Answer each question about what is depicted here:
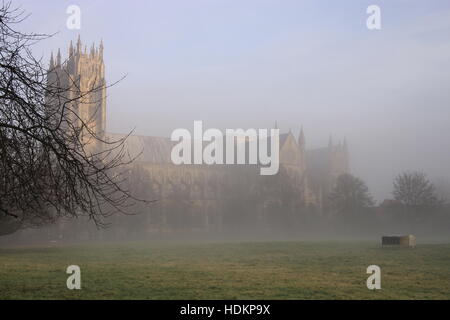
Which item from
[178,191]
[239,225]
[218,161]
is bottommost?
[239,225]

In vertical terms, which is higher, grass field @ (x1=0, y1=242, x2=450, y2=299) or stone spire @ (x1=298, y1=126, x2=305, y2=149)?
stone spire @ (x1=298, y1=126, x2=305, y2=149)

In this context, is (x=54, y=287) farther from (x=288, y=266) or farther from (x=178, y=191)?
(x=178, y=191)

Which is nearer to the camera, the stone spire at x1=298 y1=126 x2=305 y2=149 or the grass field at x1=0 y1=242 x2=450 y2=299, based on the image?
the grass field at x1=0 y1=242 x2=450 y2=299

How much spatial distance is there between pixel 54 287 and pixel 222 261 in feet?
34.2

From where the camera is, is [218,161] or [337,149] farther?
[337,149]

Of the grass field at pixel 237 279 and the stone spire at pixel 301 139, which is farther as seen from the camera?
the stone spire at pixel 301 139

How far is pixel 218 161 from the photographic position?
345ft

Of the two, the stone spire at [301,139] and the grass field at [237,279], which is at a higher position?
the stone spire at [301,139]

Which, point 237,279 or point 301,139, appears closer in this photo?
point 237,279

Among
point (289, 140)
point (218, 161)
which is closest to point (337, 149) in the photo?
point (289, 140)
